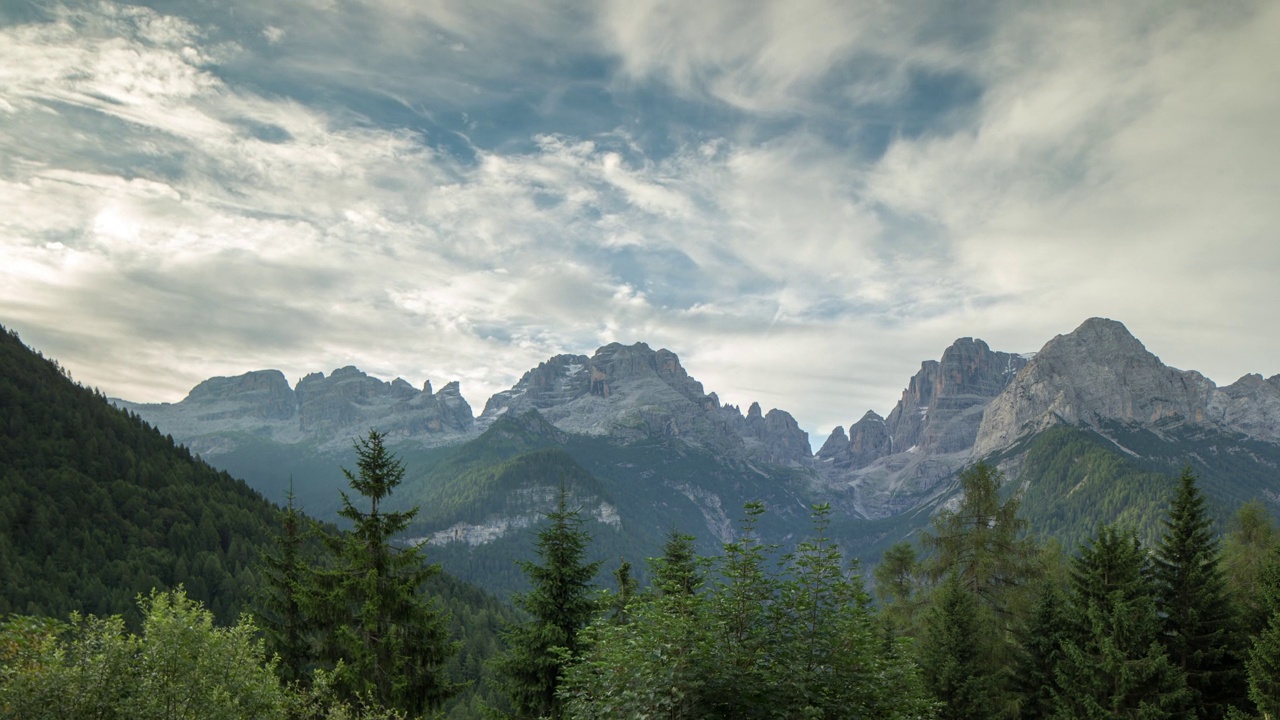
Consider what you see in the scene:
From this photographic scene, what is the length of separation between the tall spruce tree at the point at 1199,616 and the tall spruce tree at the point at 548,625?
2691 centimetres

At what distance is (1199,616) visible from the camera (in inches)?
1230

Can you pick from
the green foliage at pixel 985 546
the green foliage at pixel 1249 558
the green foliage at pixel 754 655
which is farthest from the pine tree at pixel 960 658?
the green foliage at pixel 754 655

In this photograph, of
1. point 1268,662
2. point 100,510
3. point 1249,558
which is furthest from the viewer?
point 100,510

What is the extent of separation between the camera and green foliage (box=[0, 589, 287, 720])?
12.8 m

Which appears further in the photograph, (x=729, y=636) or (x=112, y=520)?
(x=112, y=520)

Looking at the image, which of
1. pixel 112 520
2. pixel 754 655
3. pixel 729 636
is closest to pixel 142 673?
pixel 729 636

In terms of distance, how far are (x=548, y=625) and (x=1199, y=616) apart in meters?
30.2

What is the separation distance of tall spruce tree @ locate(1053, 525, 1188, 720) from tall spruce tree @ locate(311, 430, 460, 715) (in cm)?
2868

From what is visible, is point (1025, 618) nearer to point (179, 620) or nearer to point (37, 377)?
point (179, 620)

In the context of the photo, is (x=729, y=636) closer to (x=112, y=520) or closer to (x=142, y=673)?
(x=142, y=673)

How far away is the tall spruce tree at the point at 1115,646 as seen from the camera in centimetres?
2914

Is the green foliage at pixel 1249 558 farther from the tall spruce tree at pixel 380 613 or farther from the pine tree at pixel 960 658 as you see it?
the tall spruce tree at pixel 380 613

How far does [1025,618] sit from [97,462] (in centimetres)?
18050

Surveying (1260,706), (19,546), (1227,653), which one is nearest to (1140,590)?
(1227,653)
